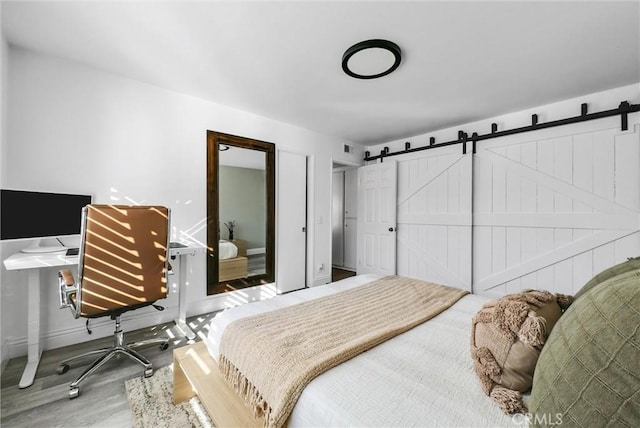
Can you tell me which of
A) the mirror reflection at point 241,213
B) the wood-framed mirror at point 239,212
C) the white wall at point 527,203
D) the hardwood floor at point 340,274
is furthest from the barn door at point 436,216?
the mirror reflection at point 241,213

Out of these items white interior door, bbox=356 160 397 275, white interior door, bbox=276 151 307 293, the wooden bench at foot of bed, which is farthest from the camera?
white interior door, bbox=356 160 397 275

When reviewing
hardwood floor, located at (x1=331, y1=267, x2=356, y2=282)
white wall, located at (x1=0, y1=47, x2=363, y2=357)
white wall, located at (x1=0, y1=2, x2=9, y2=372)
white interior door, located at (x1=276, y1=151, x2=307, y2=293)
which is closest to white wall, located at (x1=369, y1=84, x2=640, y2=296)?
hardwood floor, located at (x1=331, y1=267, x2=356, y2=282)

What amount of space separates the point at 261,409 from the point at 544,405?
93cm

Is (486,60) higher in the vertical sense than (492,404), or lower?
higher

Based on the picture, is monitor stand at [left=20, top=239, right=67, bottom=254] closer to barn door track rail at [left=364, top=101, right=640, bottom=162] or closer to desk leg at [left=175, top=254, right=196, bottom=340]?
desk leg at [left=175, top=254, right=196, bottom=340]

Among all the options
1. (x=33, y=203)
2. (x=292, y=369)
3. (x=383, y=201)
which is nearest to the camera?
(x=292, y=369)

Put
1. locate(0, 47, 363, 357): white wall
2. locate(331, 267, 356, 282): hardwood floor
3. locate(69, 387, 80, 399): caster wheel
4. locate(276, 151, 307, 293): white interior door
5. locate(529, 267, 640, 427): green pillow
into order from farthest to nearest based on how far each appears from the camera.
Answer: locate(331, 267, 356, 282): hardwood floor
locate(276, 151, 307, 293): white interior door
locate(0, 47, 363, 357): white wall
locate(69, 387, 80, 399): caster wheel
locate(529, 267, 640, 427): green pillow

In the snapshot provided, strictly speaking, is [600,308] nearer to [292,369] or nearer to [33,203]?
[292,369]

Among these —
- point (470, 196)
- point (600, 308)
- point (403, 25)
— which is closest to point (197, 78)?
point (403, 25)

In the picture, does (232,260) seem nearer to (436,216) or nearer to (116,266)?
(116,266)

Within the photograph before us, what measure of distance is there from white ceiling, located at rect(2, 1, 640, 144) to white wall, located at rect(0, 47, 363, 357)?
0.19 metres

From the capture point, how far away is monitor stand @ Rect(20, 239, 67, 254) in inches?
80.1

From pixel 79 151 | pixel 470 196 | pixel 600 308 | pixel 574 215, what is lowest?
pixel 600 308

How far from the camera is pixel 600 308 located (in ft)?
1.98
